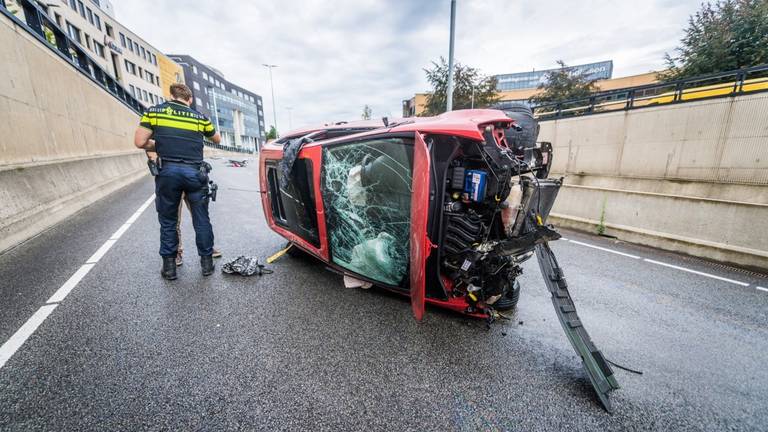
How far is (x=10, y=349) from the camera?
6.13ft

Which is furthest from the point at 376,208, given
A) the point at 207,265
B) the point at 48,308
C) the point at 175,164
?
the point at 48,308

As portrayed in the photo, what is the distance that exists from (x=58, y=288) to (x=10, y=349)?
956 mm

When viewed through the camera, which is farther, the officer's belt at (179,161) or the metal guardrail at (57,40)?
the metal guardrail at (57,40)

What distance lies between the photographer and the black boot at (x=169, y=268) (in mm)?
2996

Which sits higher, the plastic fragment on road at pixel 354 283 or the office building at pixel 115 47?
the office building at pixel 115 47

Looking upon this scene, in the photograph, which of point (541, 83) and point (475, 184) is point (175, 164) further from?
point (541, 83)

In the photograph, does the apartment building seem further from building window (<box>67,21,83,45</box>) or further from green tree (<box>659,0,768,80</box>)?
green tree (<box>659,0,768,80</box>)

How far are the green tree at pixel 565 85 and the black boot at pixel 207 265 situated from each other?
1700cm

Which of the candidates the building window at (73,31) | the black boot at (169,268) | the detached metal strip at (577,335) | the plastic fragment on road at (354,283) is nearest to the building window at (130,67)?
the building window at (73,31)

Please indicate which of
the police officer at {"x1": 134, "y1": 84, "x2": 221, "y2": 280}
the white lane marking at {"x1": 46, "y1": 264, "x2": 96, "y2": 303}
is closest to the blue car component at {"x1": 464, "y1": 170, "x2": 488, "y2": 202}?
the police officer at {"x1": 134, "y1": 84, "x2": 221, "y2": 280}

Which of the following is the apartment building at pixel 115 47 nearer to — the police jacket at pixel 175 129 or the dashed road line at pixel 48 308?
the dashed road line at pixel 48 308

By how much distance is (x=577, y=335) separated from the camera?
1.90 m

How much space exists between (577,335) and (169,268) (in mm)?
3599

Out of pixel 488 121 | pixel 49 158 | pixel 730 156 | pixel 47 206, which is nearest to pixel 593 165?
pixel 730 156
